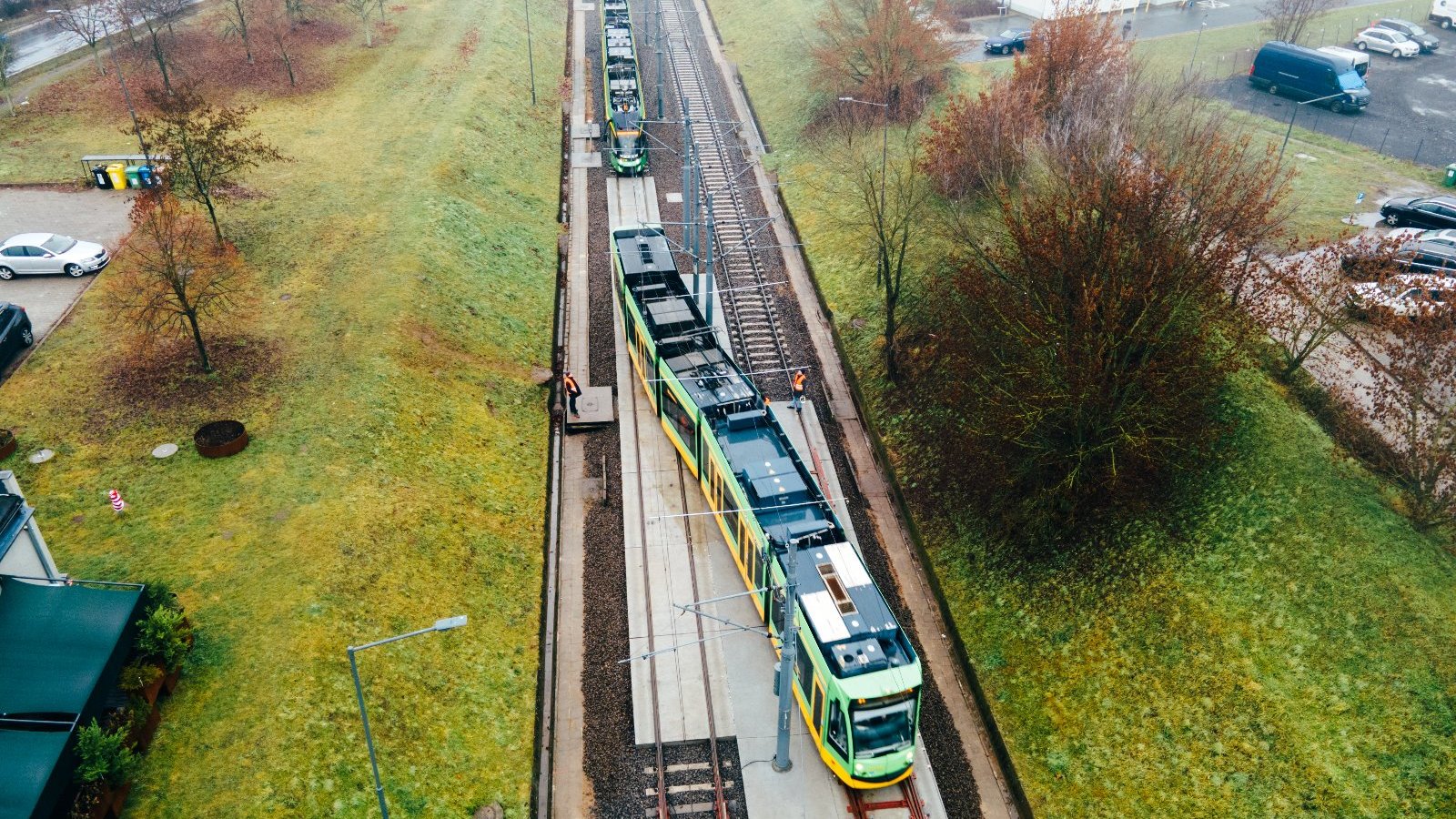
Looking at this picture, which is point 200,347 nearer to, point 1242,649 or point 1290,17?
point 1242,649

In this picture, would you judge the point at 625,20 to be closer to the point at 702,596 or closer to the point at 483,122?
the point at 483,122

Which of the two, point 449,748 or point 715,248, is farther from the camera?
point 715,248

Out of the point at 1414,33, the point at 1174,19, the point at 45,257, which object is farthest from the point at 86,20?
the point at 1414,33

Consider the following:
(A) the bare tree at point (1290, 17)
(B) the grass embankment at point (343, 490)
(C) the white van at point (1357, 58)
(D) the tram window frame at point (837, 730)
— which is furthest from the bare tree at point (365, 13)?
(C) the white van at point (1357, 58)

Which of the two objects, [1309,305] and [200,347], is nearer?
[1309,305]

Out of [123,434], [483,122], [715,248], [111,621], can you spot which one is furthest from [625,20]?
[111,621]

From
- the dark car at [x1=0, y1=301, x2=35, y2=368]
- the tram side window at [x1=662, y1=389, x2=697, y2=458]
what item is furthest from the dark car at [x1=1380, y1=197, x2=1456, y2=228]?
the dark car at [x1=0, y1=301, x2=35, y2=368]

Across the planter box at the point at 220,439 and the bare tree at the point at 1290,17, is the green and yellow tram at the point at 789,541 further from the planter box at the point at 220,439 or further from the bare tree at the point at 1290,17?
the bare tree at the point at 1290,17
